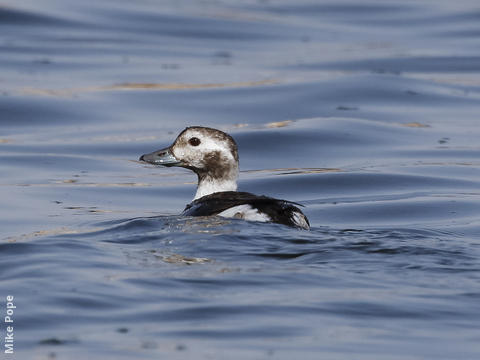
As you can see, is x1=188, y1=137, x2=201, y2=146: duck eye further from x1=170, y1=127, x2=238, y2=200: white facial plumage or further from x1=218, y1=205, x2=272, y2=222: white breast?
x1=218, y1=205, x2=272, y2=222: white breast

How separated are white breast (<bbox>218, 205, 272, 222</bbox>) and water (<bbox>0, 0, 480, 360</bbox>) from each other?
10 cm

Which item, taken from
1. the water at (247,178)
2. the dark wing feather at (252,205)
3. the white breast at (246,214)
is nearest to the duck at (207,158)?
the dark wing feather at (252,205)

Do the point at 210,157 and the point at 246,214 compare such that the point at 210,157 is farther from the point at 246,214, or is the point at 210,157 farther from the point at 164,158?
the point at 246,214

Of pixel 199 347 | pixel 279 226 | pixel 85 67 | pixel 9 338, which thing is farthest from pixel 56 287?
pixel 85 67

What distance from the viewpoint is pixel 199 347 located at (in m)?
5.48

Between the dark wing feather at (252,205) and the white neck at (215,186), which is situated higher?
the white neck at (215,186)

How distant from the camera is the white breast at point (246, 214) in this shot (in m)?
7.75

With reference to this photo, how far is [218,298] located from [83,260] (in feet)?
4.14

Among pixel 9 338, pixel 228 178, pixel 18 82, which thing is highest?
pixel 18 82

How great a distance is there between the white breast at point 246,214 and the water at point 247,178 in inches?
4.0

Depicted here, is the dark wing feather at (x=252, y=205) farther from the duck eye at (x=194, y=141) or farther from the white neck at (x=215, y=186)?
the duck eye at (x=194, y=141)

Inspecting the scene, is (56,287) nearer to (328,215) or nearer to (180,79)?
(328,215)

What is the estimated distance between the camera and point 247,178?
1203 centimetres

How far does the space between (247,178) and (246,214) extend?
424cm
